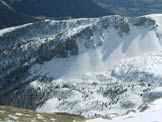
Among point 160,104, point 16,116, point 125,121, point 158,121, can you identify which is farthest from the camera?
point 160,104

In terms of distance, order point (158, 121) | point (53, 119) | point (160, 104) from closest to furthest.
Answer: point (158, 121)
point (53, 119)
point (160, 104)

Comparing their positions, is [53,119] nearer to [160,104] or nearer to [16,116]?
[16,116]

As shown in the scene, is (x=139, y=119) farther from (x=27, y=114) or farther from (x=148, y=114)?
(x=27, y=114)

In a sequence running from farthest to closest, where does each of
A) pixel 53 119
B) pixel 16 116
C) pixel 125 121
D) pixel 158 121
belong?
pixel 53 119
pixel 16 116
pixel 125 121
pixel 158 121

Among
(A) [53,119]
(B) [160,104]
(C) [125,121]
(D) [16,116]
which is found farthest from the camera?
(B) [160,104]

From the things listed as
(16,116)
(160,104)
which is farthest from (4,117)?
(160,104)

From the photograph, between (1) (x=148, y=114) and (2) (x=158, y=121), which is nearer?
(2) (x=158, y=121)

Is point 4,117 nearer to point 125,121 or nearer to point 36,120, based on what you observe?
point 36,120

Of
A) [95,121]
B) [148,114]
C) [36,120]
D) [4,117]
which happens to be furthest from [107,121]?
[4,117]
